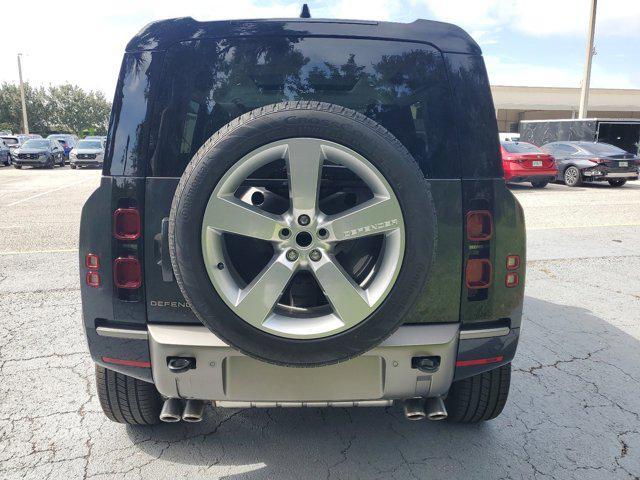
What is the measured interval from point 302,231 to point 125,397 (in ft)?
4.70

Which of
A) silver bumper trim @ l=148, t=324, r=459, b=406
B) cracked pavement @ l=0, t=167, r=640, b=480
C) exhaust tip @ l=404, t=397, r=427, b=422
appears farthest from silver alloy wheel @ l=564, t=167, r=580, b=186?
silver bumper trim @ l=148, t=324, r=459, b=406

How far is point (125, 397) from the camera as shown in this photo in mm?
2545

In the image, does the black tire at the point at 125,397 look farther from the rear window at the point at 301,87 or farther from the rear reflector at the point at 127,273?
the rear window at the point at 301,87

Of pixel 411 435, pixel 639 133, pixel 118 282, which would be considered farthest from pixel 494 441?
pixel 639 133

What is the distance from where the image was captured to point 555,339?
13.3ft

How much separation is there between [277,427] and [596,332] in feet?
9.81

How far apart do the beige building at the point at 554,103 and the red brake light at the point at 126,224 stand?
139 feet

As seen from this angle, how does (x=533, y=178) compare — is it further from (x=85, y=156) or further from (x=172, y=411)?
(x=85, y=156)

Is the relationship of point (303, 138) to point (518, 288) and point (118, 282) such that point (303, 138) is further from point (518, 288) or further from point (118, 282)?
point (518, 288)

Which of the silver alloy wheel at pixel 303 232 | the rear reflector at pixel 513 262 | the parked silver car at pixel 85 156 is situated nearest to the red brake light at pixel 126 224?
the silver alloy wheel at pixel 303 232

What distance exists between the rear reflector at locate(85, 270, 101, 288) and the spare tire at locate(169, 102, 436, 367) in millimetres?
536

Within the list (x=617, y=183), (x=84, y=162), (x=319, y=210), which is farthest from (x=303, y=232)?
(x=84, y=162)

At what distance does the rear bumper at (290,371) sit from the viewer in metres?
2.10

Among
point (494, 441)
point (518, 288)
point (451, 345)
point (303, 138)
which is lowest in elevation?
point (494, 441)
